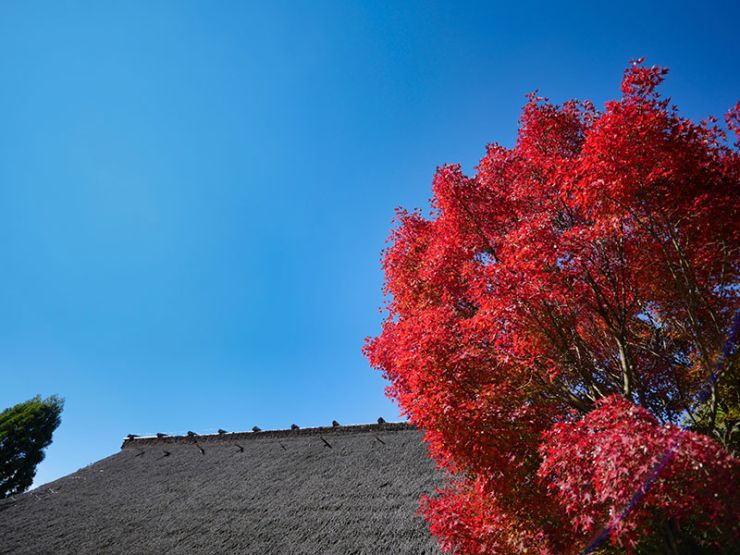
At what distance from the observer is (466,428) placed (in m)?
4.25

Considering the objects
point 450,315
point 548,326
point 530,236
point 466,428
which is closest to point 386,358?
point 450,315

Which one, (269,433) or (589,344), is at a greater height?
(269,433)

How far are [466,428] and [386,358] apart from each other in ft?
8.34

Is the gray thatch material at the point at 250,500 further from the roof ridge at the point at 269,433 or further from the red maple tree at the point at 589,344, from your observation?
the red maple tree at the point at 589,344

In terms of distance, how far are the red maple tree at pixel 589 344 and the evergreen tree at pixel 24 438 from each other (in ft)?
70.5

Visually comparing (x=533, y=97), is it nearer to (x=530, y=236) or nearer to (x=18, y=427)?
(x=530, y=236)

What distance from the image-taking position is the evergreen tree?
54.3 ft

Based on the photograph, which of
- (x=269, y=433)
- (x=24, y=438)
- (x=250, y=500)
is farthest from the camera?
(x=24, y=438)

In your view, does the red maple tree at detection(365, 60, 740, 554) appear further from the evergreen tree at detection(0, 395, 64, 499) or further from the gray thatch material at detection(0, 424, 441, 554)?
the evergreen tree at detection(0, 395, 64, 499)

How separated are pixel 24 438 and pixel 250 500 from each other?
16707mm

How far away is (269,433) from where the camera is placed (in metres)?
12.9

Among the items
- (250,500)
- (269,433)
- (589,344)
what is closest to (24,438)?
(269,433)

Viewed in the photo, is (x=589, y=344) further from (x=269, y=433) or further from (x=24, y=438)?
(x=24, y=438)

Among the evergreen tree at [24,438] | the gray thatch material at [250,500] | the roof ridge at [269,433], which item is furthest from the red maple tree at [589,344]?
the evergreen tree at [24,438]
